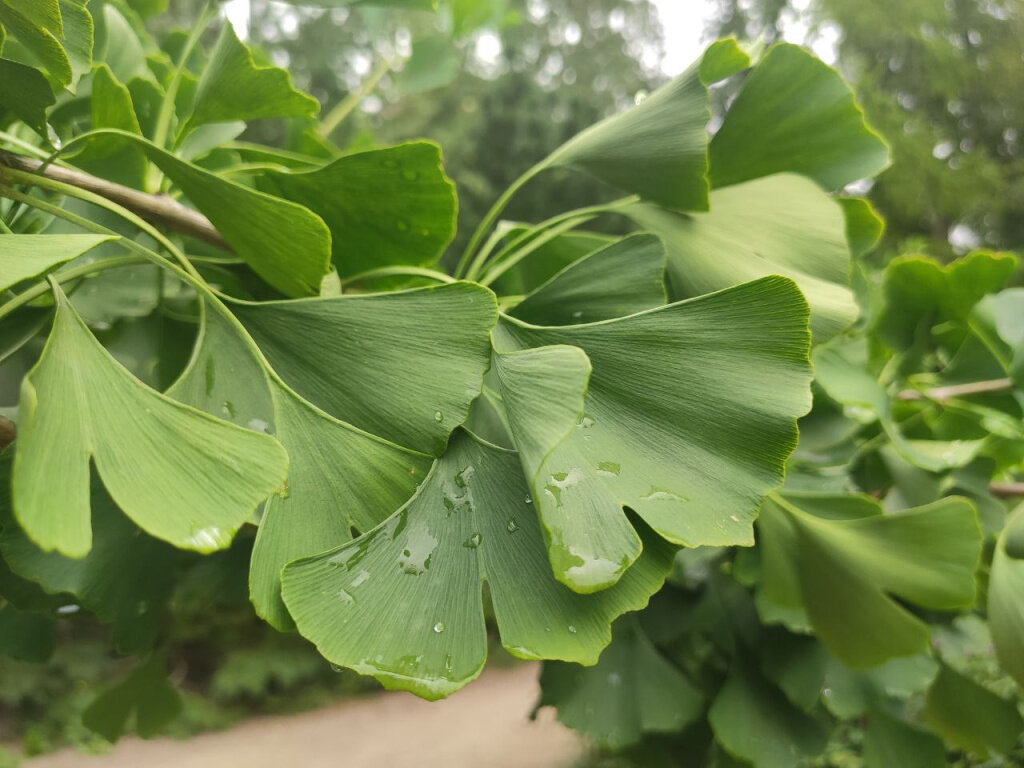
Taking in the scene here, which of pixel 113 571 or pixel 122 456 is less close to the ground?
pixel 122 456

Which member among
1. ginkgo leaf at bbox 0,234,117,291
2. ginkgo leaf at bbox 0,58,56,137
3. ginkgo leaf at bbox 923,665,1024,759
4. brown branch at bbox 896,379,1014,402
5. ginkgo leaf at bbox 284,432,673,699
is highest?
ginkgo leaf at bbox 0,58,56,137

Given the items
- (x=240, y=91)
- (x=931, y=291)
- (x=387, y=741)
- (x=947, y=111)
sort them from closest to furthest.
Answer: (x=240, y=91), (x=931, y=291), (x=387, y=741), (x=947, y=111)

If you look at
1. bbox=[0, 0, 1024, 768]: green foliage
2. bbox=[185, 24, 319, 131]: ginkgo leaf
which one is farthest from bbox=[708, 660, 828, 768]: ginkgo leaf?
bbox=[185, 24, 319, 131]: ginkgo leaf

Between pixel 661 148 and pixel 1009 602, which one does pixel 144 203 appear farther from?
pixel 1009 602

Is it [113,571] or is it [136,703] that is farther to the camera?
[136,703]

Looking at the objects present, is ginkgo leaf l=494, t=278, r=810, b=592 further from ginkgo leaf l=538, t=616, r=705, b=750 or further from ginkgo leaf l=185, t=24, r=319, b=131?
ginkgo leaf l=538, t=616, r=705, b=750

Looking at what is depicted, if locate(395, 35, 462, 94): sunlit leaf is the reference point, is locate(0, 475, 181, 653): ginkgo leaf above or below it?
below

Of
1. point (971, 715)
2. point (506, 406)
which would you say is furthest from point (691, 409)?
point (971, 715)
